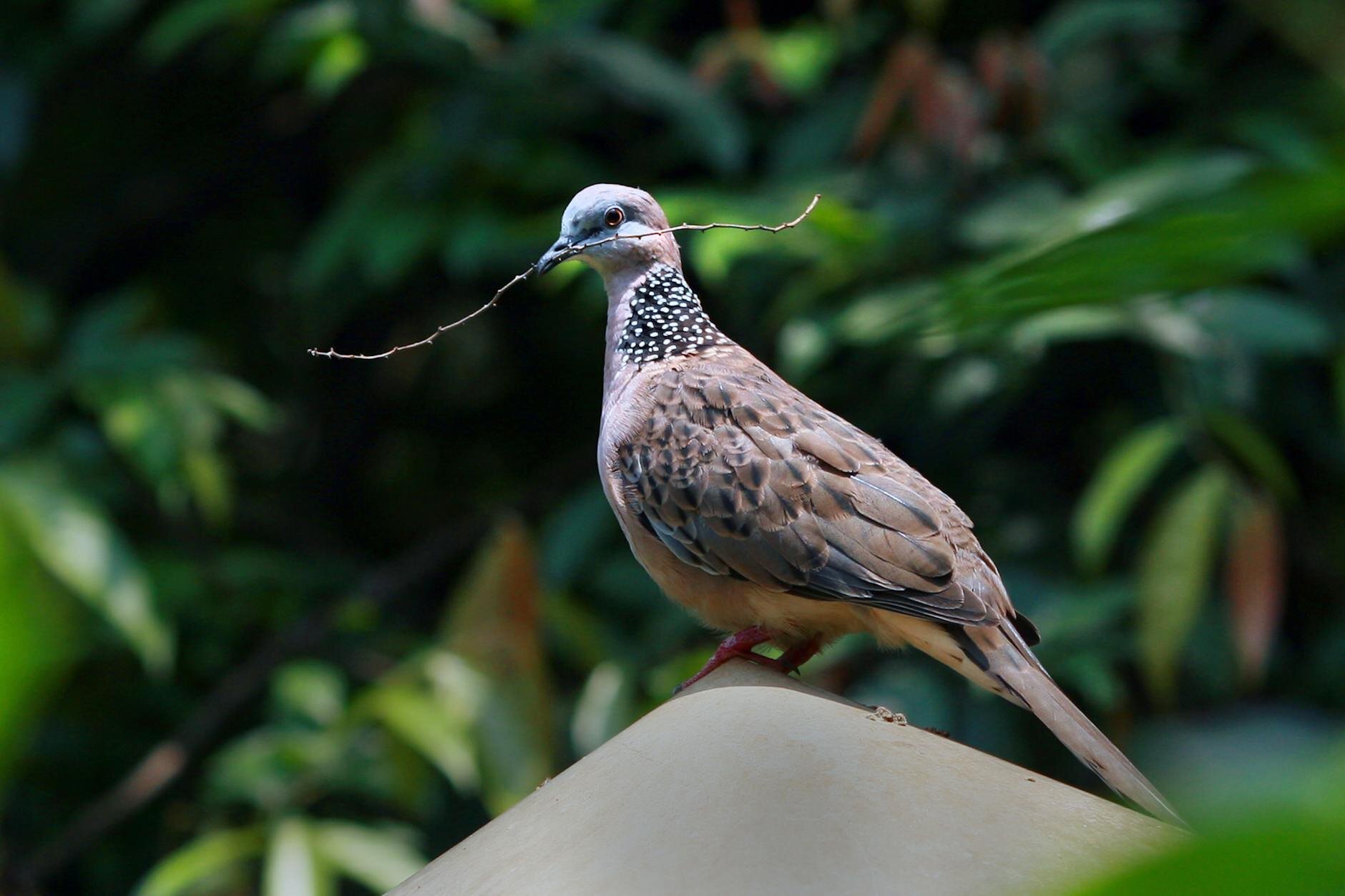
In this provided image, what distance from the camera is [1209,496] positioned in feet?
11.2

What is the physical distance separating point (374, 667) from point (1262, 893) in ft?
13.8

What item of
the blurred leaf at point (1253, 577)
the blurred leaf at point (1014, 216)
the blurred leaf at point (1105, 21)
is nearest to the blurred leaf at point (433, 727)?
the blurred leaf at point (1014, 216)

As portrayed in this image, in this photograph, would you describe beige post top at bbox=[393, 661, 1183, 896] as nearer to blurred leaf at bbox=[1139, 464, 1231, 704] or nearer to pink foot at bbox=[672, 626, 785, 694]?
pink foot at bbox=[672, 626, 785, 694]

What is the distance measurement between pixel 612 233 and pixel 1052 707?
1178 mm

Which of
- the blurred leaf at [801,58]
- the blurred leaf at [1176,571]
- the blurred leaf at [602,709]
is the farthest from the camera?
the blurred leaf at [801,58]

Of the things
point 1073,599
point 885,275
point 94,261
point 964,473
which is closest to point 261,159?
point 94,261

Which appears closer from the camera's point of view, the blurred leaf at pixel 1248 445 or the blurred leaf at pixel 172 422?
the blurred leaf at pixel 1248 445

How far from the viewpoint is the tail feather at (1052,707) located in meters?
1.98

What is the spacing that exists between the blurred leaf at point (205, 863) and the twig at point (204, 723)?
0.49 meters

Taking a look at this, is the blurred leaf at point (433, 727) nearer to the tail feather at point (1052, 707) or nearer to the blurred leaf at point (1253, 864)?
the tail feather at point (1052, 707)

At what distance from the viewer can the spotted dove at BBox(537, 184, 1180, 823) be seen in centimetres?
235

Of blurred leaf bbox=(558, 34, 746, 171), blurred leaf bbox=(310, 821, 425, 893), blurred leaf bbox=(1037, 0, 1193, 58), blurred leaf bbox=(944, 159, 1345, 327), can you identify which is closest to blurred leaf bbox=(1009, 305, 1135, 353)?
blurred leaf bbox=(1037, 0, 1193, 58)

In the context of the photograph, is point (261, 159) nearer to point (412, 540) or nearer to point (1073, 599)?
point (412, 540)

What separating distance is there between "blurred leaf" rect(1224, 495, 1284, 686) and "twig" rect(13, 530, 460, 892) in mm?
2387
